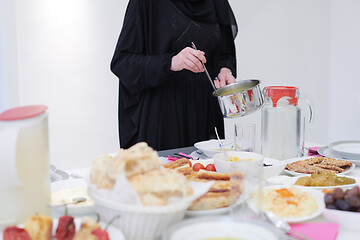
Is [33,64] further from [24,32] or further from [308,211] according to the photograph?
[308,211]

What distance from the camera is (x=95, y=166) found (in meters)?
0.77

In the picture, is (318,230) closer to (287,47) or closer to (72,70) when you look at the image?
(72,70)

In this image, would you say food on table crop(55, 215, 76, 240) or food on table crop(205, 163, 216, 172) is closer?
food on table crop(55, 215, 76, 240)

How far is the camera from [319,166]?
1.27 metres

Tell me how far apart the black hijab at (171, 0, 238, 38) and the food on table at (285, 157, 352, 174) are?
3.47 ft

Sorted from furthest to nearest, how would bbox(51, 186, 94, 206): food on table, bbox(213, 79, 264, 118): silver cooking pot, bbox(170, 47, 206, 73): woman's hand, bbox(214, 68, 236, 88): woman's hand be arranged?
1. bbox(214, 68, 236, 88): woman's hand
2. bbox(170, 47, 206, 73): woman's hand
3. bbox(213, 79, 264, 118): silver cooking pot
4. bbox(51, 186, 94, 206): food on table

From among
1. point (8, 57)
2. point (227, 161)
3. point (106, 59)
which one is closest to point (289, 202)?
point (227, 161)

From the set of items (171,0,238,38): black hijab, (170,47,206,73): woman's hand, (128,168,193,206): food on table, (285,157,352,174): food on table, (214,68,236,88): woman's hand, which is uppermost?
(171,0,238,38): black hijab

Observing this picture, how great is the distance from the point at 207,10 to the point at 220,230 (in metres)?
1.59

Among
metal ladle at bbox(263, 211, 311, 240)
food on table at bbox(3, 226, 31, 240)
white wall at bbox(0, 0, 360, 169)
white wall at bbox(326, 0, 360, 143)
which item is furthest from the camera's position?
white wall at bbox(326, 0, 360, 143)

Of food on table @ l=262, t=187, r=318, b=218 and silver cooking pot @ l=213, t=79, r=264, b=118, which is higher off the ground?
silver cooking pot @ l=213, t=79, r=264, b=118

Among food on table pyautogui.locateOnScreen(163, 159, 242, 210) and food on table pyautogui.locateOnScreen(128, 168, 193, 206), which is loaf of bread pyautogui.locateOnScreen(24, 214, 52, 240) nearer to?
food on table pyautogui.locateOnScreen(128, 168, 193, 206)

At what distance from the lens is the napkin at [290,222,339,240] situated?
30.2 inches

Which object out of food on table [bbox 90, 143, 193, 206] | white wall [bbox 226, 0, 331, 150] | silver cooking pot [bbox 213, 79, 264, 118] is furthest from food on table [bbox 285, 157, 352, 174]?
white wall [bbox 226, 0, 331, 150]
